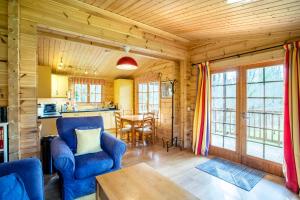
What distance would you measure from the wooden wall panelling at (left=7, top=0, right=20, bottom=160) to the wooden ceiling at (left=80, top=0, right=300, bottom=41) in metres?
0.91

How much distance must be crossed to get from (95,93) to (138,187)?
5.49 meters

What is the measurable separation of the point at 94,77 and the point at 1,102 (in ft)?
14.6

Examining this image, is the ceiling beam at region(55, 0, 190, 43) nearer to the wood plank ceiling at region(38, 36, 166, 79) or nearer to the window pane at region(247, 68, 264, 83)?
the wood plank ceiling at region(38, 36, 166, 79)

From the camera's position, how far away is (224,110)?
349 cm

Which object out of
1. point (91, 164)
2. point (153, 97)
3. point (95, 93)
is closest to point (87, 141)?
point (91, 164)

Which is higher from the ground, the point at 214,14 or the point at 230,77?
the point at 214,14

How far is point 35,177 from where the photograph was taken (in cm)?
139

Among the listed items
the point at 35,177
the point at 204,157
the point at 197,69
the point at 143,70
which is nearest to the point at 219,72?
the point at 197,69

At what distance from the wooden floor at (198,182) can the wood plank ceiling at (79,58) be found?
2891 millimetres

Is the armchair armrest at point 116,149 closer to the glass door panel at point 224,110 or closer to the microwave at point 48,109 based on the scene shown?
the glass door panel at point 224,110

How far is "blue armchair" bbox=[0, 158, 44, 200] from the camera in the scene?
133 cm

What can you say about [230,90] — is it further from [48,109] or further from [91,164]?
[48,109]

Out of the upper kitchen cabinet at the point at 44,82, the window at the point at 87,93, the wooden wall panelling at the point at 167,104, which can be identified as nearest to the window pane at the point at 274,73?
the wooden wall panelling at the point at 167,104

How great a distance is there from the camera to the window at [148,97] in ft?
17.4
